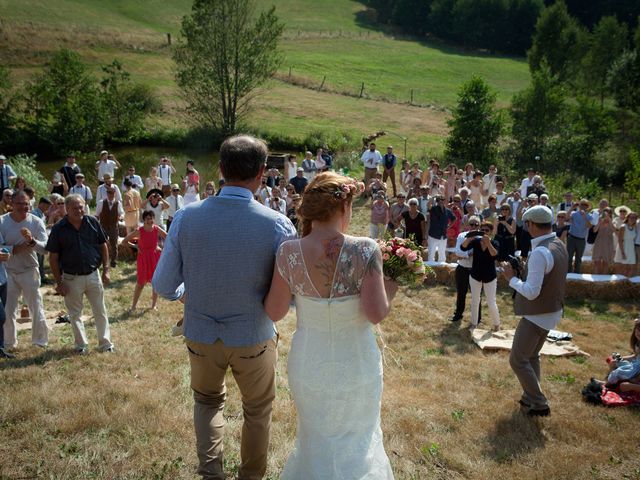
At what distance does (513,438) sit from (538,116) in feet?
108

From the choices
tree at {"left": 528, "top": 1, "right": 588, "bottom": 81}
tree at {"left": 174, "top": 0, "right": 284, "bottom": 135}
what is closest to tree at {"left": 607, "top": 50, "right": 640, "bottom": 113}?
tree at {"left": 528, "top": 1, "right": 588, "bottom": 81}

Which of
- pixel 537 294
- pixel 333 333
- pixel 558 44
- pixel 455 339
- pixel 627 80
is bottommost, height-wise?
pixel 455 339

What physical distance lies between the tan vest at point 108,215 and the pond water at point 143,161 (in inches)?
571

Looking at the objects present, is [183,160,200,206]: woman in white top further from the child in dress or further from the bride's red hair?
the bride's red hair

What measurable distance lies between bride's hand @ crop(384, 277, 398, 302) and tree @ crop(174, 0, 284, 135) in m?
35.0

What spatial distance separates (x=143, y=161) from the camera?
33.1 m

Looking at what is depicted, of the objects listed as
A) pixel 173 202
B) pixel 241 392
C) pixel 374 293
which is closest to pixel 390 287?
pixel 374 293

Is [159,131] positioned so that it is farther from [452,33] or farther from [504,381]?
[452,33]

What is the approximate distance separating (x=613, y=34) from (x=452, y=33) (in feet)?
93.9

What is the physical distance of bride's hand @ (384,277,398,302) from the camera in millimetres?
3671

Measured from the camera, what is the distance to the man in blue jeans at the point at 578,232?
1300 cm

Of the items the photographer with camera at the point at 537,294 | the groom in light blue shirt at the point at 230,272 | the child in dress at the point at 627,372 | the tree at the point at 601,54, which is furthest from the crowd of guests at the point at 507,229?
the tree at the point at 601,54

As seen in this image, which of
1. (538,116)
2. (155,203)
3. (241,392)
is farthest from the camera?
(538,116)

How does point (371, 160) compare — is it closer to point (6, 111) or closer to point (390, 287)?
point (390, 287)
